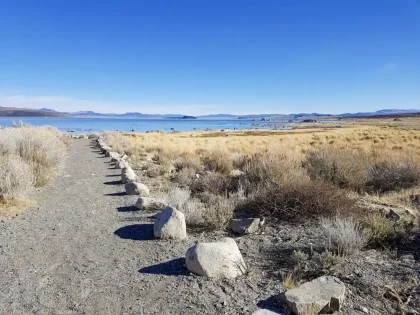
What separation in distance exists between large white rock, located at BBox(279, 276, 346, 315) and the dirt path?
1.30 ft

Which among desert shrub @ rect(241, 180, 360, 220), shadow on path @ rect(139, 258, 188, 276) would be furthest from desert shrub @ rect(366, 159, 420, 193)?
shadow on path @ rect(139, 258, 188, 276)

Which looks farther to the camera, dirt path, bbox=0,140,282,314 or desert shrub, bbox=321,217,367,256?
desert shrub, bbox=321,217,367,256

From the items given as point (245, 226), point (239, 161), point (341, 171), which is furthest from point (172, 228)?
point (239, 161)

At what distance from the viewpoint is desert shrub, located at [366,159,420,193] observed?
9.99m

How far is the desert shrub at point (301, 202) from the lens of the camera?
6.51m

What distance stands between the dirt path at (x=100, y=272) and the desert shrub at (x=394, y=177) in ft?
22.9

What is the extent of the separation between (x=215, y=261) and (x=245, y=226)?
1822mm

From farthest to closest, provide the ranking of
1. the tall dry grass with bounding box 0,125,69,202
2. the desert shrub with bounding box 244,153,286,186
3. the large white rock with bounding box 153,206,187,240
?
the desert shrub with bounding box 244,153,286,186
the tall dry grass with bounding box 0,125,69,202
the large white rock with bounding box 153,206,187,240

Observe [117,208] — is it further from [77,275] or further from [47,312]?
[47,312]

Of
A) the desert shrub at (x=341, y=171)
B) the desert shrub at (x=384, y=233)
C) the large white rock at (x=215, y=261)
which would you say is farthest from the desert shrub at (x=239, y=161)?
the large white rock at (x=215, y=261)

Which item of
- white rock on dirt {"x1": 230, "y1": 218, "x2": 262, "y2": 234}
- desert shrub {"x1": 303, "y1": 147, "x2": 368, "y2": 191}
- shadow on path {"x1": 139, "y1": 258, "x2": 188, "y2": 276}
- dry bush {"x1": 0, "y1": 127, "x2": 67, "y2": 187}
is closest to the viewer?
shadow on path {"x1": 139, "y1": 258, "x2": 188, "y2": 276}

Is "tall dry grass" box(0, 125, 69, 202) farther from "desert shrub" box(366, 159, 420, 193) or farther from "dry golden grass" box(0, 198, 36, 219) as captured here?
"desert shrub" box(366, 159, 420, 193)

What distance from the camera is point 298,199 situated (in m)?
6.74

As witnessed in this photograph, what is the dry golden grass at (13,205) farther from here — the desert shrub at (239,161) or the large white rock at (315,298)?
the desert shrub at (239,161)
